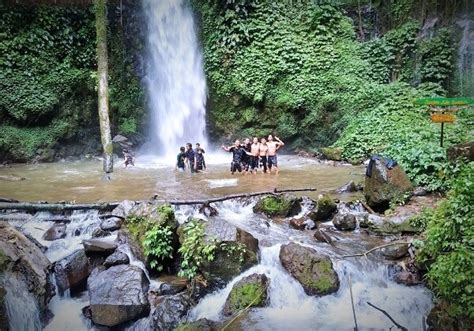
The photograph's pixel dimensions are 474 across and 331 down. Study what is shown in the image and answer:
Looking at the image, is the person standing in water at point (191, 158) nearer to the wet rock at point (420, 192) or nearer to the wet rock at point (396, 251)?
the wet rock at point (420, 192)

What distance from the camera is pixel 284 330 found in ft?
17.1

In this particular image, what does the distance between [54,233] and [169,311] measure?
306 centimetres

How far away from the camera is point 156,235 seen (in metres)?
6.37

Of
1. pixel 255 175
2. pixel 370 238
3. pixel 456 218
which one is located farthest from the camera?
pixel 255 175

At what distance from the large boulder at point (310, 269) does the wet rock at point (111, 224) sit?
310 centimetres

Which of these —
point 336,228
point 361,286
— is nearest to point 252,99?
point 336,228

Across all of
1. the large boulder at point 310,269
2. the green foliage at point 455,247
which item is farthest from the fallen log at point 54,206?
the green foliage at point 455,247

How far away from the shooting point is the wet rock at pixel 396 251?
6363 millimetres

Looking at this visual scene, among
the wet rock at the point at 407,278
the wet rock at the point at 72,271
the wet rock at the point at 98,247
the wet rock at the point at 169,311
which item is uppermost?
the wet rock at the point at 98,247

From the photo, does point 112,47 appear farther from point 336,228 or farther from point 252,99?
point 336,228

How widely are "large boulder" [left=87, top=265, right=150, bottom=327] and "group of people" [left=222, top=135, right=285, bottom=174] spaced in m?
6.82

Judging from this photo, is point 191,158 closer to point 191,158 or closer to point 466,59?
point 191,158

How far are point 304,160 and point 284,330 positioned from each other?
10199 mm

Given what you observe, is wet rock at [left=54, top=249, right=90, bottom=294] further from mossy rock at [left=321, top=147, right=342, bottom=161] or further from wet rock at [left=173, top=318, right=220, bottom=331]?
mossy rock at [left=321, top=147, right=342, bottom=161]
